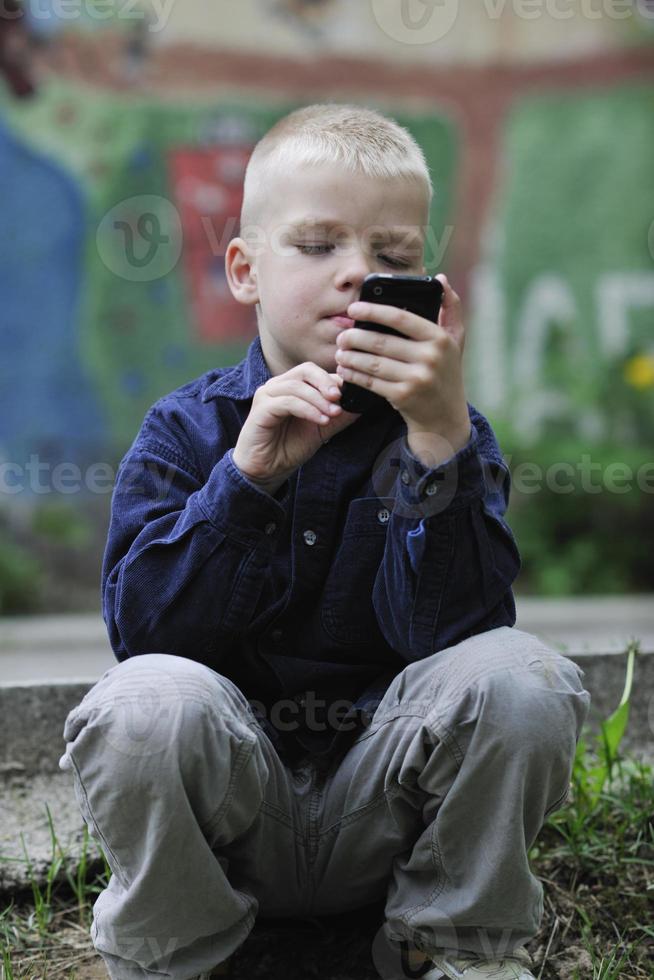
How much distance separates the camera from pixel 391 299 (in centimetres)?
164

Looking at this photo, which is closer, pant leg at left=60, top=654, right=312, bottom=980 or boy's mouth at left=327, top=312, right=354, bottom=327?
pant leg at left=60, top=654, right=312, bottom=980

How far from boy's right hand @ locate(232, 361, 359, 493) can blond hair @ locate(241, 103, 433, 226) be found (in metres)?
0.36

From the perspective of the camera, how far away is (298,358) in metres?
1.86

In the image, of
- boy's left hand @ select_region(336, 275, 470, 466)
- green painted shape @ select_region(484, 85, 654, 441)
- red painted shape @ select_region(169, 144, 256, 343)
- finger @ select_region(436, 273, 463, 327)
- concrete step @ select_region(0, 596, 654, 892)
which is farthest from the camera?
green painted shape @ select_region(484, 85, 654, 441)

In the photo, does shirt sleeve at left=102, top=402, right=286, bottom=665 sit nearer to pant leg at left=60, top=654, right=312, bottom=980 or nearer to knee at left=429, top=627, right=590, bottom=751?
pant leg at left=60, top=654, right=312, bottom=980

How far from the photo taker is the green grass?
1.83m

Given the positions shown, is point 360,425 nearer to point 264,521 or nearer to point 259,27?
point 264,521

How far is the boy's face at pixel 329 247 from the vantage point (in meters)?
1.77

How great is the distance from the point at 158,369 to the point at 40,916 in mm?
3196

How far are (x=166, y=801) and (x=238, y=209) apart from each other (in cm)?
389

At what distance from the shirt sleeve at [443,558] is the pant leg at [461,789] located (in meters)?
0.05
